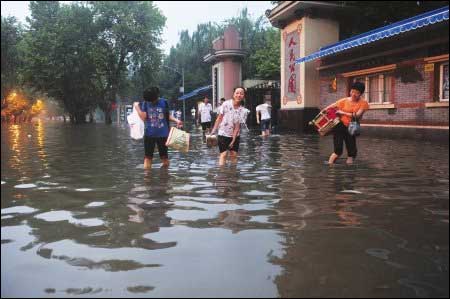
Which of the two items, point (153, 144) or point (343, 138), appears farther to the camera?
point (343, 138)

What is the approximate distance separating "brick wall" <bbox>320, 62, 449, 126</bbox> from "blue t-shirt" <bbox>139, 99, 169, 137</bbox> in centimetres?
930

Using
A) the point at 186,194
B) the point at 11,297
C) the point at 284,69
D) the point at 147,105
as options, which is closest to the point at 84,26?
the point at 147,105

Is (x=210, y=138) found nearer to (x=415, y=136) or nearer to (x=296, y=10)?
(x=415, y=136)

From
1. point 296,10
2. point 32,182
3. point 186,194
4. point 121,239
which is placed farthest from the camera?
point 296,10

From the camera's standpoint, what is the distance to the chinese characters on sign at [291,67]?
21370 millimetres

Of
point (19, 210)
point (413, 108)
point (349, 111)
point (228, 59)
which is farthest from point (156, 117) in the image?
point (228, 59)

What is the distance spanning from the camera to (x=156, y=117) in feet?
24.9

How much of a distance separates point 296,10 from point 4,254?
1888 centimetres

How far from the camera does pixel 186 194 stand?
567cm

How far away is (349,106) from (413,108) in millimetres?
8869

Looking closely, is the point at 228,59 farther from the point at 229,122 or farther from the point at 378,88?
the point at 229,122

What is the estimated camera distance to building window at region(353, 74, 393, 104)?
16.9 meters

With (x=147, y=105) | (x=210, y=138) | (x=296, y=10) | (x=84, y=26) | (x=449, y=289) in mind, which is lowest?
(x=449, y=289)

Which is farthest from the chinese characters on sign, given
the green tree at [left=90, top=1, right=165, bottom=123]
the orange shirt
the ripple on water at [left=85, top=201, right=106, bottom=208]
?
the ripple on water at [left=85, top=201, right=106, bottom=208]
